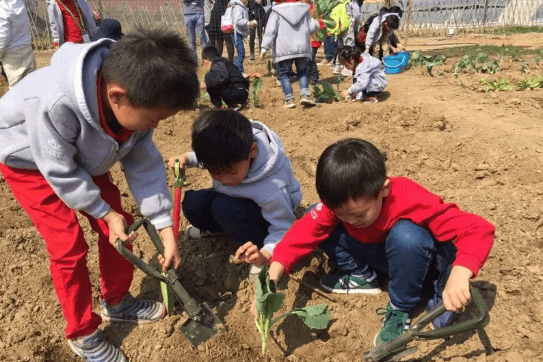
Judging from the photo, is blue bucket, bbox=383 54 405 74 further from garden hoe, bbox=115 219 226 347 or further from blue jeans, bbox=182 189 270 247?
garden hoe, bbox=115 219 226 347

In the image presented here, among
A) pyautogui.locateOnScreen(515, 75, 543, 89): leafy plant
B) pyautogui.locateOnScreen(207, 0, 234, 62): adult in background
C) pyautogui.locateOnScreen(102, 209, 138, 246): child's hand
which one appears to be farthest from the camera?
pyautogui.locateOnScreen(207, 0, 234, 62): adult in background

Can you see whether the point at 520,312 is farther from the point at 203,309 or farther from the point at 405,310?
the point at 203,309

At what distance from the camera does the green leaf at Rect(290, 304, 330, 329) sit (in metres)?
1.90

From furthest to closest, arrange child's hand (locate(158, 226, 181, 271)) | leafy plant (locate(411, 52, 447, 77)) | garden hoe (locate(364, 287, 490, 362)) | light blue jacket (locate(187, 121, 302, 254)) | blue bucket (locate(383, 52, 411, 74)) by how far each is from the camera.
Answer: leafy plant (locate(411, 52, 447, 77)) → blue bucket (locate(383, 52, 411, 74)) → light blue jacket (locate(187, 121, 302, 254)) → child's hand (locate(158, 226, 181, 271)) → garden hoe (locate(364, 287, 490, 362))

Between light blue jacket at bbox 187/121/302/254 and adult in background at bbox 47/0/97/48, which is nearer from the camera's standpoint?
light blue jacket at bbox 187/121/302/254

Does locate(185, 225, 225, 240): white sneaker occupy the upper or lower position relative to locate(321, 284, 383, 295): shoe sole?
upper

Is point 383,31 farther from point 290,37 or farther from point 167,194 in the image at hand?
point 167,194

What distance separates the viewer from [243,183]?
2207 millimetres

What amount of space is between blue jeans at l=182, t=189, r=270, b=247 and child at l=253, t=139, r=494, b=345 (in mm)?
390

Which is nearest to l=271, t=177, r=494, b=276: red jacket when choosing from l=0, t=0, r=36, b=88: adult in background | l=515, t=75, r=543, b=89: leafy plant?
l=0, t=0, r=36, b=88: adult in background

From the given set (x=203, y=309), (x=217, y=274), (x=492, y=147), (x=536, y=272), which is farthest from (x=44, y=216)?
(x=492, y=147)

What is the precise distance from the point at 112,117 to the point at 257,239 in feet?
3.44

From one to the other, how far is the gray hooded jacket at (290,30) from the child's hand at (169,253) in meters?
3.99

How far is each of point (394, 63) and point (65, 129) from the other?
21.4 feet
